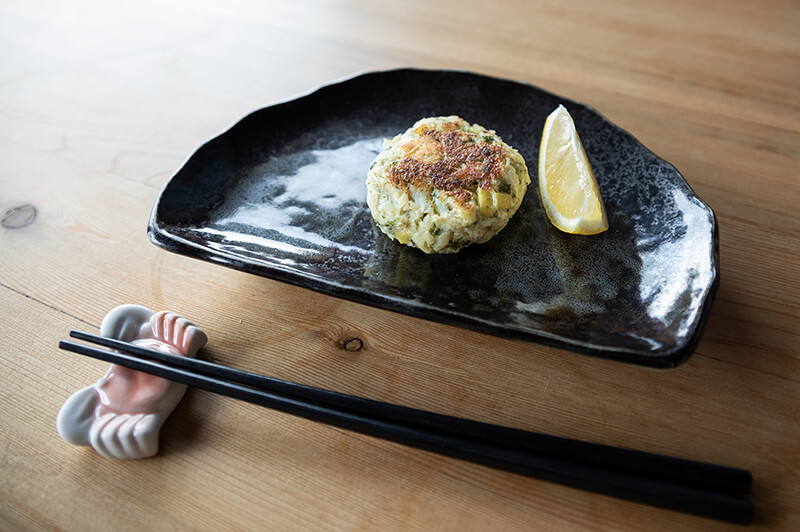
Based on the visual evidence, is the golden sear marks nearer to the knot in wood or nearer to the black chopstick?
the knot in wood

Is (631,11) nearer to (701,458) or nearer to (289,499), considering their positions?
(701,458)

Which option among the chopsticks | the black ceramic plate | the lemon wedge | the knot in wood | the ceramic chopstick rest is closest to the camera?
the chopsticks

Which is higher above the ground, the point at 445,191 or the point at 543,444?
the point at 445,191

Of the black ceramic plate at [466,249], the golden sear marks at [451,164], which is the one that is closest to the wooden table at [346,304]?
the black ceramic plate at [466,249]

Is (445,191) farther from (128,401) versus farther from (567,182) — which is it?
(128,401)

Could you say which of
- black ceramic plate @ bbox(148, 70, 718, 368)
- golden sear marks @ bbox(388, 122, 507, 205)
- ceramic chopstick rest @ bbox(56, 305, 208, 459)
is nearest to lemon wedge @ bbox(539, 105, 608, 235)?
black ceramic plate @ bbox(148, 70, 718, 368)

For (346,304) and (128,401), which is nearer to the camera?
(128,401)

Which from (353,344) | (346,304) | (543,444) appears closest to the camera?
(543,444)

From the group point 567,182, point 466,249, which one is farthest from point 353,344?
point 567,182
